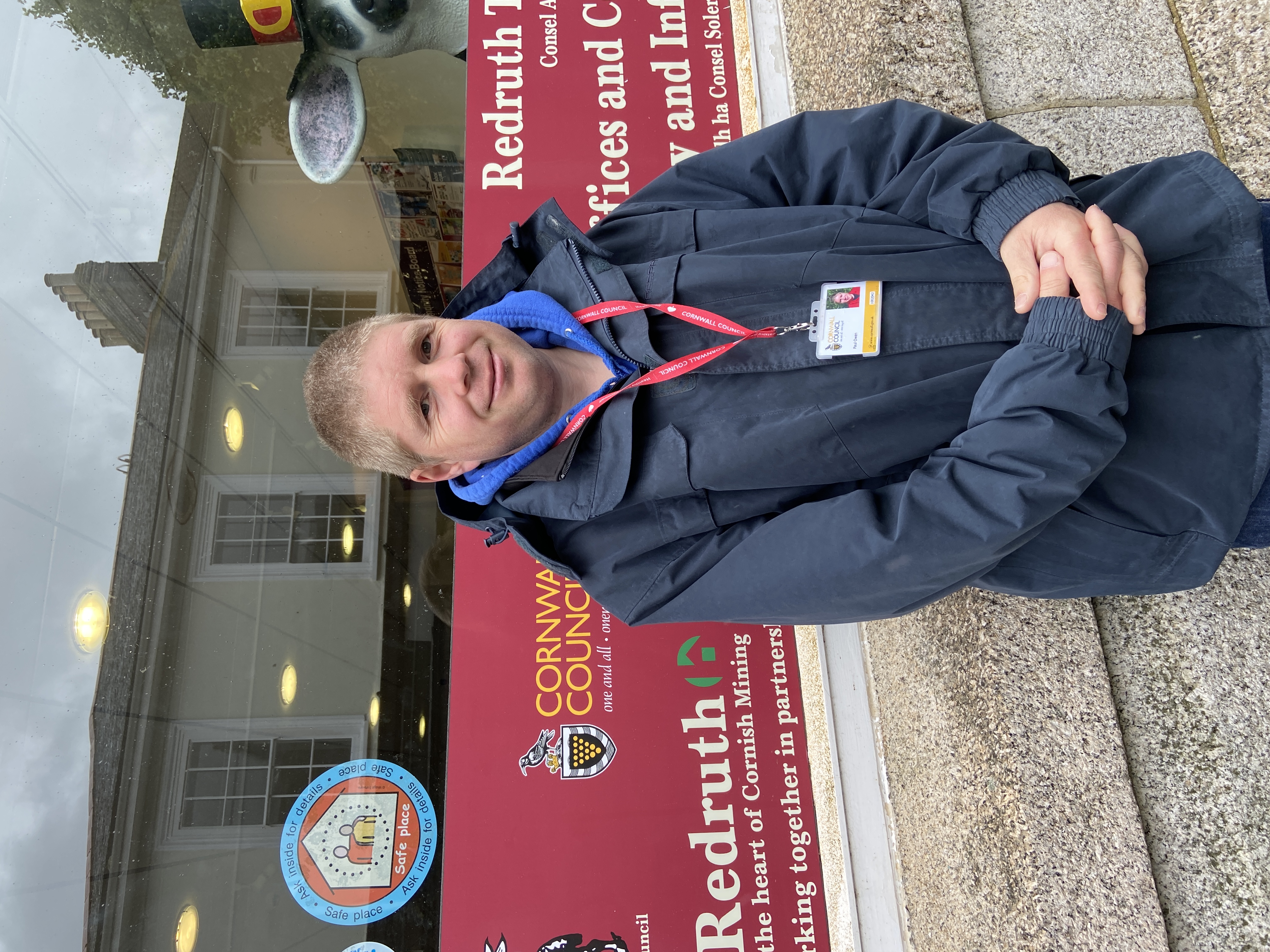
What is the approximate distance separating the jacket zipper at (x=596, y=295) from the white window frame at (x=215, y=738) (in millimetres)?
1600

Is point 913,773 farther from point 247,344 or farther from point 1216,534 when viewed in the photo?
point 247,344

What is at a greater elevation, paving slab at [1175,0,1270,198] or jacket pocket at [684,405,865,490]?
paving slab at [1175,0,1270,198]

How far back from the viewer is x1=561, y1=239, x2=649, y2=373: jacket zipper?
6.01 feet

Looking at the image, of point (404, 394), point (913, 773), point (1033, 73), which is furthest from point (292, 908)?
point (1033, 73)

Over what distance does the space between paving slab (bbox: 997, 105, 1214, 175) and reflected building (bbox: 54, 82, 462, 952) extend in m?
2.26

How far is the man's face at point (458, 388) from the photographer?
1906 mm

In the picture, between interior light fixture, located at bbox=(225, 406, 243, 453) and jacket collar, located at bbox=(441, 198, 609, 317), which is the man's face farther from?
interior light fixture, located at bbox=(225, 406, 243, 453)

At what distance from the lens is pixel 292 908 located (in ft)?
8.44

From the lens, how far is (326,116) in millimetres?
3502

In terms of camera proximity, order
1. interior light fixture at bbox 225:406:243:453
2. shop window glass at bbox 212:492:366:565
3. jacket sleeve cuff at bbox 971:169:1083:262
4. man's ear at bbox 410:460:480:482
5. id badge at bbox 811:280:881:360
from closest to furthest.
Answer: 1. jacket sleeve cuff at bbox 971:169:1083:262
2. id badge at bbox 811:280:881:360
3. man's ear at bbox 410:460:480:482
4. shop window glass at bbox 212:492:366:565
5. interior light fixture at bbox 225:406:243:453

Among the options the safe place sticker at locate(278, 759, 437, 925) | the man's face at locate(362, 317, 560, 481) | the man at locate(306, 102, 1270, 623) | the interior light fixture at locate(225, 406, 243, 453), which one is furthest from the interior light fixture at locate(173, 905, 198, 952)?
the man's face at locate(362, 317, 560, 481)

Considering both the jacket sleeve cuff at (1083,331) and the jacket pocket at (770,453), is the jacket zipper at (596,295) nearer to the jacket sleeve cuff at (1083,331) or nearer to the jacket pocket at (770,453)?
the jacket pocket at (770,453)

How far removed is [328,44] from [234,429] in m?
1.86

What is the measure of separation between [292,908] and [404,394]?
6.14ft
